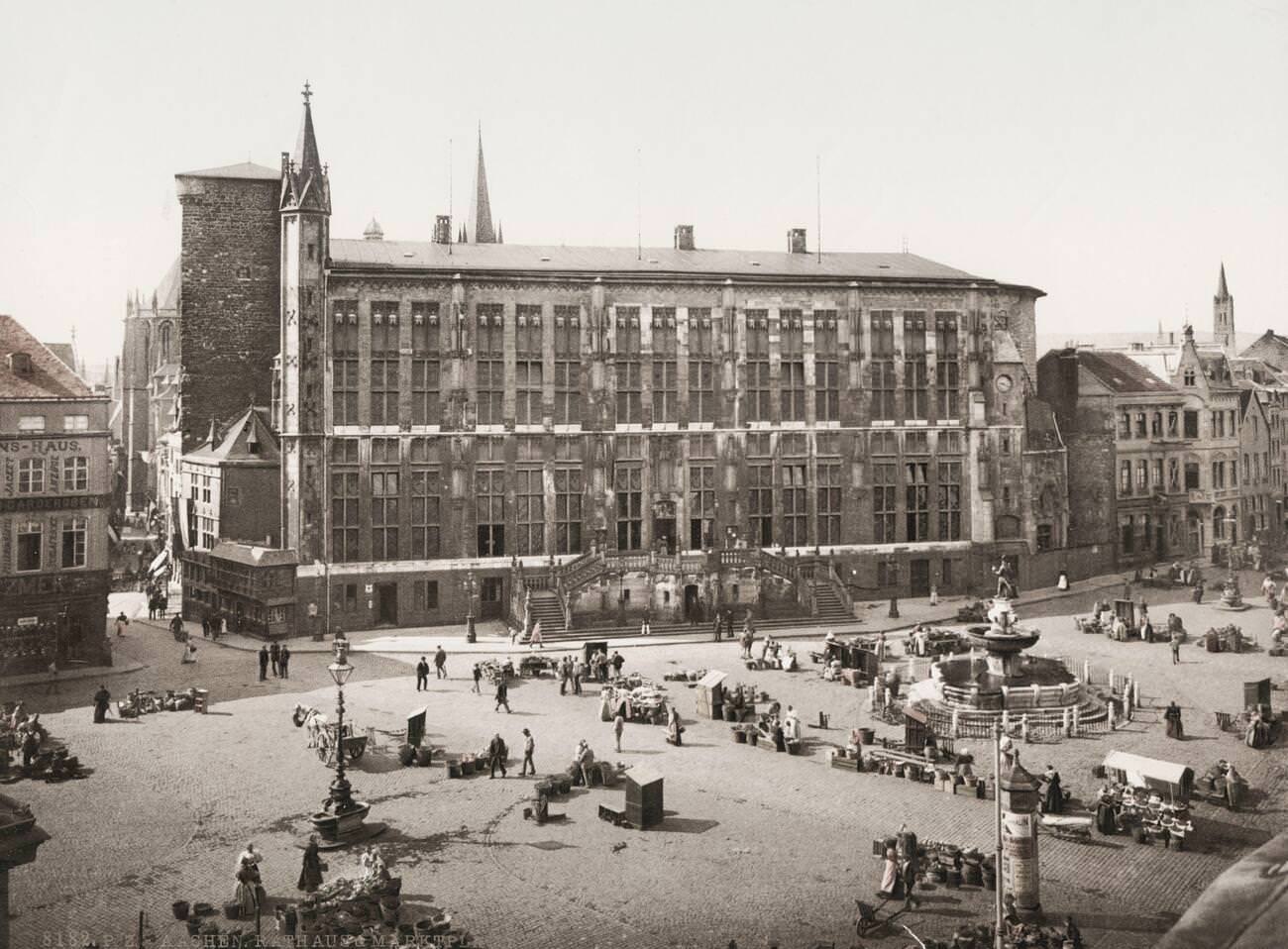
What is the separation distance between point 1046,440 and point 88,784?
6154cm

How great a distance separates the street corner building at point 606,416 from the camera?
60.2 metres

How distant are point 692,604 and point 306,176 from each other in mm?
30723

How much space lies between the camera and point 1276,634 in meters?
50.4

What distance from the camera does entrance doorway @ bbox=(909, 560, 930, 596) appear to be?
68.3 metres

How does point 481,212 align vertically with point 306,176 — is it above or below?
above

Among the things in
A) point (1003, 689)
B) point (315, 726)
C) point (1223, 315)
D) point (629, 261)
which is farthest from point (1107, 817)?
Result: point (1223, 315)

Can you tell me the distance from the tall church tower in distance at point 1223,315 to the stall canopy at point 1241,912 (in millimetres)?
61219

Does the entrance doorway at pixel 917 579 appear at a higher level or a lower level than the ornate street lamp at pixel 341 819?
higher

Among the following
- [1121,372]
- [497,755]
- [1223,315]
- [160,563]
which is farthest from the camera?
[1121,372]

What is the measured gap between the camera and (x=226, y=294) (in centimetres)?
7012

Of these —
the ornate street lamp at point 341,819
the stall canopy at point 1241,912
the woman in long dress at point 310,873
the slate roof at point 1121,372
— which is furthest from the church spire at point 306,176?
the stall canopy at point 1241,912

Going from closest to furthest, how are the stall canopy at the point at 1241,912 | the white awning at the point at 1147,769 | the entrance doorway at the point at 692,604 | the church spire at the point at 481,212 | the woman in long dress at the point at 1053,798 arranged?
1. the stall canopy at the point at 1241,912
2. the woman in long dress at the point at 1053,798
3. the white awning at the point at 1147,769
4. the entrance doorway at the point at 692,604
5. the church spire at the point at 481,212

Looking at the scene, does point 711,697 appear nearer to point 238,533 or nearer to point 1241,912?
point 238,533

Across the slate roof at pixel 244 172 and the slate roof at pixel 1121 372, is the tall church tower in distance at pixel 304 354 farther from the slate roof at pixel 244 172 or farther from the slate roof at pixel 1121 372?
the slate roof at pixel 1121 372
